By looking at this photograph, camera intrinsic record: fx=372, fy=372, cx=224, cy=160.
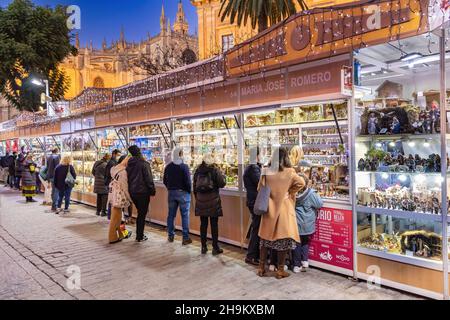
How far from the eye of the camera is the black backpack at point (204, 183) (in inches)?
232

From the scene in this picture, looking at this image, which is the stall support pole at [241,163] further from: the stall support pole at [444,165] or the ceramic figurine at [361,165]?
the stall support pole at [444,165]

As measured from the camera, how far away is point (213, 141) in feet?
25.5

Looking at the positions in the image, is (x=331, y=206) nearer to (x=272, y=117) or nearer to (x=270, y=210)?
(x=270, y=210)

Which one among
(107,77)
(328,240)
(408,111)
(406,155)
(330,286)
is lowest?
(330,286)

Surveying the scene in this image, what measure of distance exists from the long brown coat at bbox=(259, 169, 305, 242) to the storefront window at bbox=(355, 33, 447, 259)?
2.83 feet

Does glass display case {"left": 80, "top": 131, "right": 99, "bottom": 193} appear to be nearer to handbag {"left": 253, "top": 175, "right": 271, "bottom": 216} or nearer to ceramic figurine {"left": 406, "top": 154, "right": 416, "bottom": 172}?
handbag {"left": 253, "top": 175, "right": 271, "bottom": 216}

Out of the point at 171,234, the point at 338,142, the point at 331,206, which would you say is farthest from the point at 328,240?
the point at 171,234

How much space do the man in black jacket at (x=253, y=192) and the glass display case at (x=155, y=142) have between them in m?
3.62

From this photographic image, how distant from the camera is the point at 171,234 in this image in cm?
706

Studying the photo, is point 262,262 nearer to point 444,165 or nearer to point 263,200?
point 263,200

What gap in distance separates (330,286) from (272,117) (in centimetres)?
317

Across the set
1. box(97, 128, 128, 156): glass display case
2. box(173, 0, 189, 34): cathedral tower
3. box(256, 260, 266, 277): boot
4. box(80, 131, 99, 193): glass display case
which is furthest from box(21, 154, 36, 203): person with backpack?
box(173, 0, 189, 34): cathedral tower

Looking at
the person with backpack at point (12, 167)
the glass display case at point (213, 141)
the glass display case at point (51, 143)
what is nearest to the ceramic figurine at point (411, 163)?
the glass display case at point (213, 141)

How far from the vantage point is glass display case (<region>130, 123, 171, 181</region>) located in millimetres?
8820
